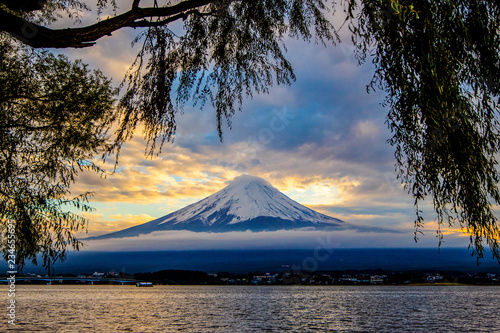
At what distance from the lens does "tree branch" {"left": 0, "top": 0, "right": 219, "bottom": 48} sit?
4.08m

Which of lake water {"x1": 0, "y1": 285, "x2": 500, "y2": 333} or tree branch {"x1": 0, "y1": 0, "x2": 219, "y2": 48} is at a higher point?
tree branch {"x1": 0, "y1": 0, "x2": 219, "y2": 48}

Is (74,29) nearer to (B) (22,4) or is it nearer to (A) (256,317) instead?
(B) (22,4)

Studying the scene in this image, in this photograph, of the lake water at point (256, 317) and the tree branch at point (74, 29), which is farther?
the lake water at point (256, 317)

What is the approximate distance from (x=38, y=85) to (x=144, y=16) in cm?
396

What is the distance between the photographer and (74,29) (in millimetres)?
4238

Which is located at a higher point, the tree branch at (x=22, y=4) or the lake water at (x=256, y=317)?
the tree branch at (x=22, y=4)

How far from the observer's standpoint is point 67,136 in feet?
25.1

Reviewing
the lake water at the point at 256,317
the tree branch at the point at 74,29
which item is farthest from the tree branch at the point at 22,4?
the lake water at the point at 256,317

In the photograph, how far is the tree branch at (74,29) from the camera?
4082 millimetres

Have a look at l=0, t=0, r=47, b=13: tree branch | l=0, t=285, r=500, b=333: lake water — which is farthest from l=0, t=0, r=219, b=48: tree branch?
l=0, t=285, r=500, b=333: lake water

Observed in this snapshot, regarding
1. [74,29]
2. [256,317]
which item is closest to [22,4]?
[74,29]

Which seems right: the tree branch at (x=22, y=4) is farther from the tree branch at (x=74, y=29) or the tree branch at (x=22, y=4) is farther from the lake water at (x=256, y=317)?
the lake water at (x=256, y=317)

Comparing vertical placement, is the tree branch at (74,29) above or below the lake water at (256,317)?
above

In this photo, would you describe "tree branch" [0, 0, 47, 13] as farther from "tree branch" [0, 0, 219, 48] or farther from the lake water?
the lake water
